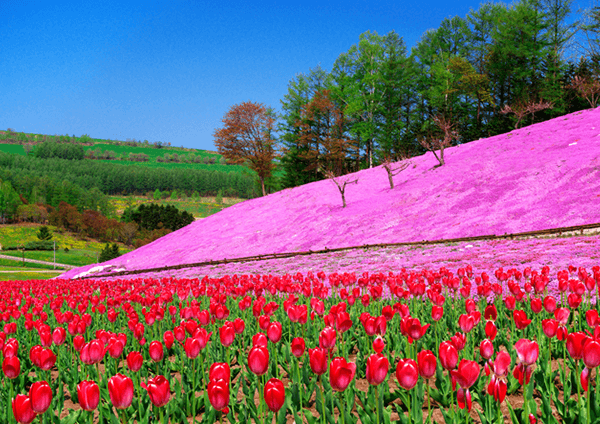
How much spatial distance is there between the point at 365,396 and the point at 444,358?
0.99 meters

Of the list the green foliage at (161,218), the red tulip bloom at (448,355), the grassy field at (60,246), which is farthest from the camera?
Answer: the green foliage at (161,218)

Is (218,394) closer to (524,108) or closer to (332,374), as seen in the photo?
(332,374)

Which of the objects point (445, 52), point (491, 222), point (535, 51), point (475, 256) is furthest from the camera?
point (445, 52)

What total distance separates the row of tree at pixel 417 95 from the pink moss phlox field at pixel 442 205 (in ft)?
46.2

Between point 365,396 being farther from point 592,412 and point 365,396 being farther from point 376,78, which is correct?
point 376,78

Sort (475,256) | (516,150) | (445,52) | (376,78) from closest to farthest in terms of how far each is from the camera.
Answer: (475,256), (516,150), (376,78), (445,52)

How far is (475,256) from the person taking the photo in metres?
11.5

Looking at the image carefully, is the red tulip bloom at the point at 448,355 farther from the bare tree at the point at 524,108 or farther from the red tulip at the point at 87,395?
the bare tree at the point at 524,108

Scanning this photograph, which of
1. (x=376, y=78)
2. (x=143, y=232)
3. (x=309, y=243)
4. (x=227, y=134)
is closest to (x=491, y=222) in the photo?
(x=309, y=243)

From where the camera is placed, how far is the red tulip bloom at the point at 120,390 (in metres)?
2.21

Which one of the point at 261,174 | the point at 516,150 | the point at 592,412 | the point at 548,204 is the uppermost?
the point at 261,174

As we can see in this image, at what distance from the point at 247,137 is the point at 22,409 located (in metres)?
54.4

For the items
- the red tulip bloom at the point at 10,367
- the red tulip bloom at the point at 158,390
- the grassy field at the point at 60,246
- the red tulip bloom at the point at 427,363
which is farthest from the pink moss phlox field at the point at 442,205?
the grassy field at the point at 60,246

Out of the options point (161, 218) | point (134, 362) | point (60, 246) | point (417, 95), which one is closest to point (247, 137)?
point (417, 95)
